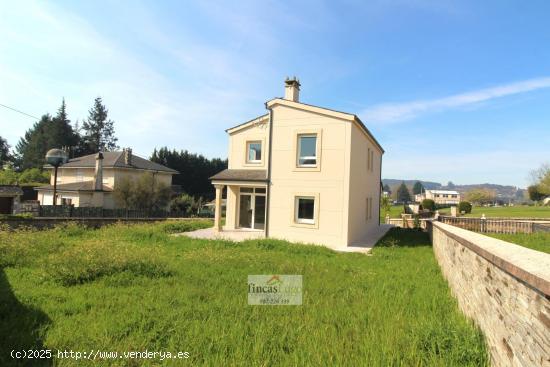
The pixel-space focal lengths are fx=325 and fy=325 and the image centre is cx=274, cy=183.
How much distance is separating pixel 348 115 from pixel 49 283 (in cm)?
1255

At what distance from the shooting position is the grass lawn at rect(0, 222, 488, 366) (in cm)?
426

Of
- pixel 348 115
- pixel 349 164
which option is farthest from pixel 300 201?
pixel 348 115

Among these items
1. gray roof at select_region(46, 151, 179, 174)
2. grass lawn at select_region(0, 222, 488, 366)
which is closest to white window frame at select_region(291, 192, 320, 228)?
grass lawn at select_region(0, 222, 488, 366)

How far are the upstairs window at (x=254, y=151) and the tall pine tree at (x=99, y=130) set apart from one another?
2642 inches

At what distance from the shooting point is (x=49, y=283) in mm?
7484

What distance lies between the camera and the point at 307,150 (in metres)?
Result: 16.1

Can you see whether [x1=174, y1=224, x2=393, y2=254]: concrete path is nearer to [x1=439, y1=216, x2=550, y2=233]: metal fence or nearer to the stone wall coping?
[x1=439, y1=216, x2=550, y2=233]: metal fence

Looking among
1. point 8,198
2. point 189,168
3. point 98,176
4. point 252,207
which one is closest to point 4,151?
point 189,168

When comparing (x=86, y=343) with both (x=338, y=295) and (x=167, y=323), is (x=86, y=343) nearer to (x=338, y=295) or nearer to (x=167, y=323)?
(x=167, y=323)

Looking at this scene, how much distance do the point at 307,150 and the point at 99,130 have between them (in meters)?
73.5

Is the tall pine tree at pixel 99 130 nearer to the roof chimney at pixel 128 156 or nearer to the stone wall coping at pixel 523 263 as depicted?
the roof chimney at pixel 128 156

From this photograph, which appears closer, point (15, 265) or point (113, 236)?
point (15, 265)

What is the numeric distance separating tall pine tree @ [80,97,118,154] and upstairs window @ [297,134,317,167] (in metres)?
70.5

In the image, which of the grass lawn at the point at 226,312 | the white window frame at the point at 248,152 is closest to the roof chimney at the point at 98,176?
the white window frame at the point at 248,152
